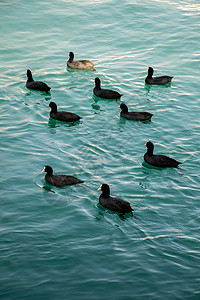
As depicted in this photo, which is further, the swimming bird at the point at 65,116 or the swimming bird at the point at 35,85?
the swimming bird at the point at 35,85

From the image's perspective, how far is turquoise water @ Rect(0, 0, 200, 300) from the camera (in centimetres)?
1258

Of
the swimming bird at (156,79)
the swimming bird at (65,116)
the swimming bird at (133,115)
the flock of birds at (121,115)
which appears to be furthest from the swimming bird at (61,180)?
the swimming bird at (156,79)

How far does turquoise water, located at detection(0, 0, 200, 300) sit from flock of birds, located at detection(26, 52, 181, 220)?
0.30 metres

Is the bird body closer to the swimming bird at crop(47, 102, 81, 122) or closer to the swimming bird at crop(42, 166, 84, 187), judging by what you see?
the swimming bird at crop(47, 102, 81, 122)

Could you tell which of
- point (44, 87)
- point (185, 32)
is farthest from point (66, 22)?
point (44, 87)

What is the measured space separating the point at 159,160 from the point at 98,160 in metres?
2.40

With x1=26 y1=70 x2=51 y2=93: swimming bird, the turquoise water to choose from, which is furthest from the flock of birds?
the turquoise water

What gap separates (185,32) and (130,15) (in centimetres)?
487

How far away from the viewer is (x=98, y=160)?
1803cm

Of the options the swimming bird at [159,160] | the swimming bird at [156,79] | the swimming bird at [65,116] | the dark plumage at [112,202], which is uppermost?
the swimming bird at [156,79]

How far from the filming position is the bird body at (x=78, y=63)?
86.0ft

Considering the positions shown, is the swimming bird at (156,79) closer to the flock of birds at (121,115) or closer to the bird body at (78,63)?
the flock of birds at (121,115)

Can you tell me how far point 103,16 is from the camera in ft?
113

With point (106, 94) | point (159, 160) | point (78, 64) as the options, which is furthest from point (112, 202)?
point (78, 64)
